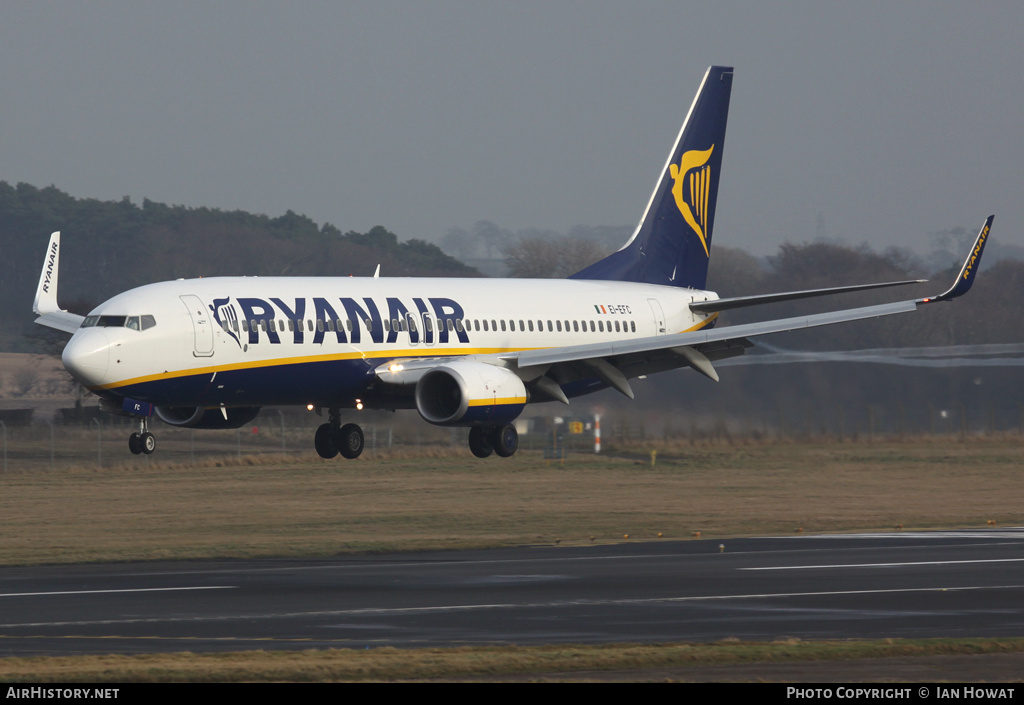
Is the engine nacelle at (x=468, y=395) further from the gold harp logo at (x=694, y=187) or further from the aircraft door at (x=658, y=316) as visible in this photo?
the gold harp logo at (x=694, y=187)

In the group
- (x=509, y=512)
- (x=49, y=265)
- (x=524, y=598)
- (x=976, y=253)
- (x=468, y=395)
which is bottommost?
(x=524, y=598)

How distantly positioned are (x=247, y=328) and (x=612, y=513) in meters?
15.4

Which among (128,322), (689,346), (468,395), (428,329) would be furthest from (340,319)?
(689,346)

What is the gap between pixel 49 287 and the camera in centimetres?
4928

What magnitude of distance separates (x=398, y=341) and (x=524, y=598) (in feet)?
53.4

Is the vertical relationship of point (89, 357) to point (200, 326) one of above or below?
below

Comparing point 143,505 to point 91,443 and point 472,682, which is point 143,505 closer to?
point 91,443

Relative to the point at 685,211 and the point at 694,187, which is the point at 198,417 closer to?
the point at 685,211

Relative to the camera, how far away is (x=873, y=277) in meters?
86.3

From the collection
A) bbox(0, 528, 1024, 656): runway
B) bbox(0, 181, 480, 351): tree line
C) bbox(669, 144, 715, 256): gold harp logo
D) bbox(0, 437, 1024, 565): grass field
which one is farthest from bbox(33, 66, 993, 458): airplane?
bbox(0, 181, 480, 351): tree line

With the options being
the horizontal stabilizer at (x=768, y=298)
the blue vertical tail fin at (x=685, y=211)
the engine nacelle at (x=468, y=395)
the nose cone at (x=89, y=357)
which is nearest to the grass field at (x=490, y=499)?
the engine nacelle at (x=468, y=395)

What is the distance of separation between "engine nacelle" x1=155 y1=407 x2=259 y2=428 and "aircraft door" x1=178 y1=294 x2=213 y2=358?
4.10m

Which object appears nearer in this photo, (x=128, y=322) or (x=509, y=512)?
(x=128, y=322)
